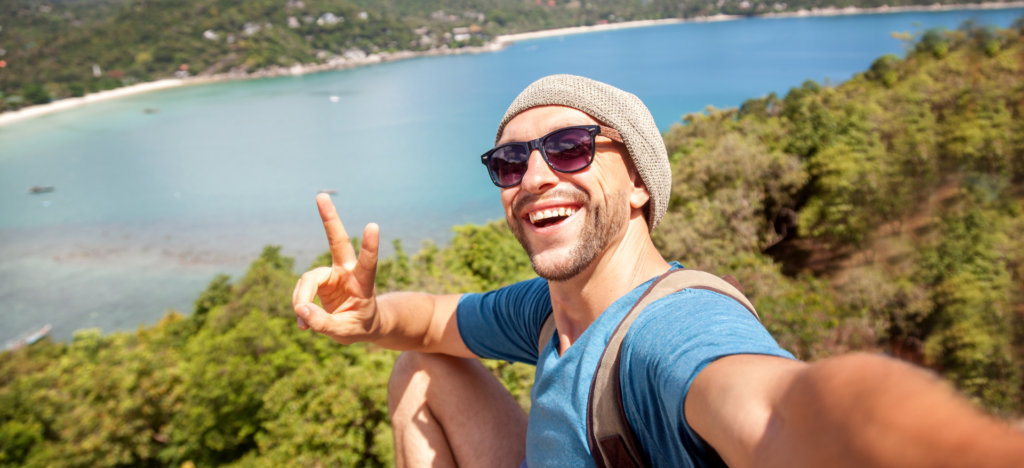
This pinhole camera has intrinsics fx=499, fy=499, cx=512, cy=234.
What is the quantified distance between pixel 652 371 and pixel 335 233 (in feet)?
→ 3.72

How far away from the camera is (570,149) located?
160 cm

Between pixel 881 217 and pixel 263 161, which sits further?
pixel 263 161

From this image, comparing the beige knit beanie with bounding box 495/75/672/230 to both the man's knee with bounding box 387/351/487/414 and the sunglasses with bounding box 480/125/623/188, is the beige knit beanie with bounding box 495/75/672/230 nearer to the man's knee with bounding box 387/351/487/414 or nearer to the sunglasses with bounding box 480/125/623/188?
the sunglasses with bounding box 480/125/623/188

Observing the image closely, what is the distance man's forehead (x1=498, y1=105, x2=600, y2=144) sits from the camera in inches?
63.9

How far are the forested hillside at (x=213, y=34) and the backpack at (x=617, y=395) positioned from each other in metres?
78.9

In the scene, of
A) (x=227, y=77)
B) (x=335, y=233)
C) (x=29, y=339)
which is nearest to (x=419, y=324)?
(x=335, y=233)

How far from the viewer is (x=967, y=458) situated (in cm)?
45

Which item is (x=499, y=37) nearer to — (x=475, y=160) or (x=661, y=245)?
(x=475, y=160)

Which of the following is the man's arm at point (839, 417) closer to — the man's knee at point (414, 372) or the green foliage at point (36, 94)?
the man's knee at point (414, 372)

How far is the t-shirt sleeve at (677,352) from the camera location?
2.97ft

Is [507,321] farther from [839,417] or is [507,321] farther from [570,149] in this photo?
[839,417]

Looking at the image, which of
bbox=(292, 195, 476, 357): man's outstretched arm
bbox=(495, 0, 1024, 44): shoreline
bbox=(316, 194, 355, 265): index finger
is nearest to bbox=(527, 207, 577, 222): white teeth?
bbox=(292, 195, 476, 357): man's outstretched arm

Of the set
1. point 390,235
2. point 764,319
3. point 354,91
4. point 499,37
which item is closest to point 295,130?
point 354,91

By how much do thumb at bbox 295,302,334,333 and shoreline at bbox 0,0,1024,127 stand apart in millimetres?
74055
